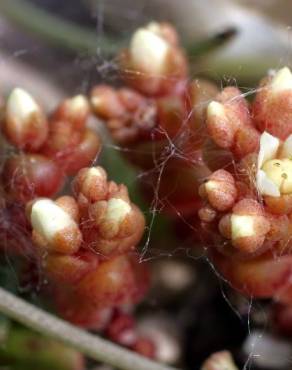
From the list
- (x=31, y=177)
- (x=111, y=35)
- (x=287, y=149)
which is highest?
(x=287, y=149)

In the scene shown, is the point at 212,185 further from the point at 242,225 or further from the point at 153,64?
the point at 153,64

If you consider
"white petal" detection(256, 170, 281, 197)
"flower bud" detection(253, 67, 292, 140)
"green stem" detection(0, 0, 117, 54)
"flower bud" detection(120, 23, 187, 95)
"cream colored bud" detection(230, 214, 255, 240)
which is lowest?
"green stem" detection(0, 0, 117, 54)

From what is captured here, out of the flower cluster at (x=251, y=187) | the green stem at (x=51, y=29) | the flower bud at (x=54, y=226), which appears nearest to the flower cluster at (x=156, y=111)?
the flower cluster at (x=251, y=187)

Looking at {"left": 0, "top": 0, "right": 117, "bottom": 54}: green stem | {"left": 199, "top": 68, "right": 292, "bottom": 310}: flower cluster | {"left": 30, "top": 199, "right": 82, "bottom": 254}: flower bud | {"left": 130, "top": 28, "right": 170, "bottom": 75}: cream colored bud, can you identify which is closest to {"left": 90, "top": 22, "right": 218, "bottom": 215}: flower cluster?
{"left": 130, "top": 28, "right": 170, "bottom": 75}: cream colored bud

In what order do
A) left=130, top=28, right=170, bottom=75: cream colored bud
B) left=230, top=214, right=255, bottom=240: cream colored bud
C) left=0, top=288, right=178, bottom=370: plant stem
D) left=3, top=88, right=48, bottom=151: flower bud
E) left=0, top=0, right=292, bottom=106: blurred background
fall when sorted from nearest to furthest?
left=230, top=214, right=255, bottom=240: cream colored bud → left=0, top=288, right=178, bottom=370: plant stem → left=3, top=88, right=48, bottom=151: flower bud → left=130, top=28, right=170, bottom=75: cream colored bud → left=0, top=0, right=292, bottom=106: blurred background

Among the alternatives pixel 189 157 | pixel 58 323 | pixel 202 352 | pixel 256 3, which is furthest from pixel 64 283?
pixel 256 3

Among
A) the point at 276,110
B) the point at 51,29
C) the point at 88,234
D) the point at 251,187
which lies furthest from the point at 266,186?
the point at 51,29

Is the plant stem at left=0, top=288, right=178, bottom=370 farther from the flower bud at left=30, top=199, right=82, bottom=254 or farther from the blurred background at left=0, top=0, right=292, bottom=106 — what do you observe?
the blurred background at left=0, top=0, right=292, bottom=106
